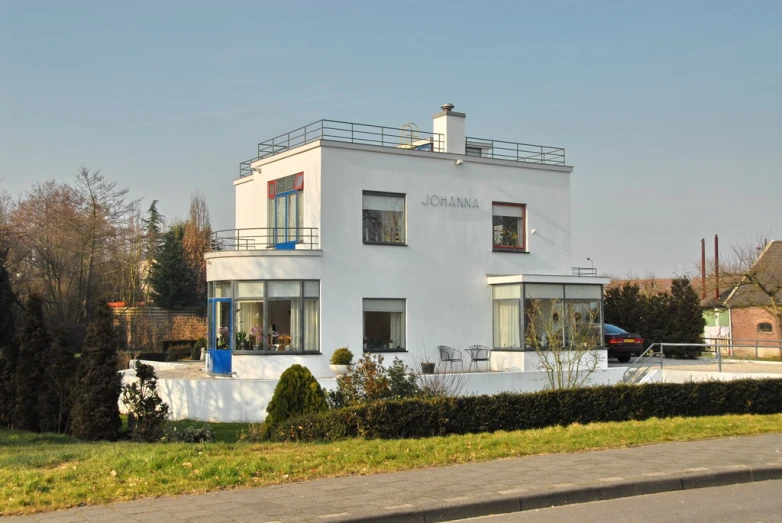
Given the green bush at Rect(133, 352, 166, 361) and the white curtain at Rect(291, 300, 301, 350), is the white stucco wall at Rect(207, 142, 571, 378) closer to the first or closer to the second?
the white curtain at Rect(291, 300, 301, 350)

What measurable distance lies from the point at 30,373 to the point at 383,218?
42.4ft

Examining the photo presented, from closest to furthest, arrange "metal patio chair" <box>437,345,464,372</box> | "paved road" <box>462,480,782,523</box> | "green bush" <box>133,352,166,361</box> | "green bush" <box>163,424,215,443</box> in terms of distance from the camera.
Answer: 1. "paved road" <box>462,480,782,523</box>
2. "green bush" <box>163,424,215,443</box>
3. "metal patio chair" <box>437,345,464,372</box>
4. "green bush" <box>133,352,166,361</box>

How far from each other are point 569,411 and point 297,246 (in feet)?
43.4

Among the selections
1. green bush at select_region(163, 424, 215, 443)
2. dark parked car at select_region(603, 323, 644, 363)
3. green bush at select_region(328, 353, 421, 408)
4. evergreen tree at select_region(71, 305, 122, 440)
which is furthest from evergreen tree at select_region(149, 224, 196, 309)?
green bush at select_region(163, 424, 215, 443)

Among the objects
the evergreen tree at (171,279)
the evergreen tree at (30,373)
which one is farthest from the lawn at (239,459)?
the evergreen tree at (171,279)

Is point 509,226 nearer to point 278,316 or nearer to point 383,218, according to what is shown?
point 383,218

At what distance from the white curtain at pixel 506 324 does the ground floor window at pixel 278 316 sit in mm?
6847

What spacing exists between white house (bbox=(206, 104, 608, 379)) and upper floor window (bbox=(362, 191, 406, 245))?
4cm

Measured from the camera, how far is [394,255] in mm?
28016

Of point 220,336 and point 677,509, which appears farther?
point 220,336

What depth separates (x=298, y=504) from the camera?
9062mm

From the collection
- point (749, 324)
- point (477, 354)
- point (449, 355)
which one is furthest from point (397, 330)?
point (749, 324)

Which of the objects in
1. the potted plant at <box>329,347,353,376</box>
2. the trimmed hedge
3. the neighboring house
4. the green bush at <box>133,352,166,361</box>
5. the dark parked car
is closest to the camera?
the trimmed hedge

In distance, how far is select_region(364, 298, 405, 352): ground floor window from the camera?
27.5 meters
